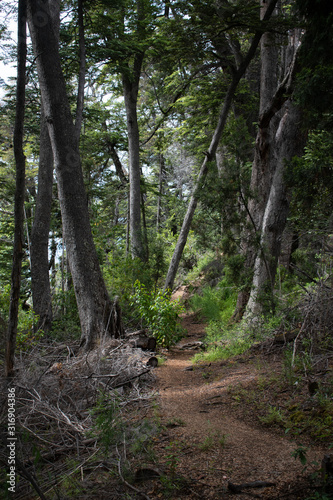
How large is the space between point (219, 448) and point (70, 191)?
16.4ft

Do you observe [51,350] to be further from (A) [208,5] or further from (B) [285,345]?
(A) [208,5]

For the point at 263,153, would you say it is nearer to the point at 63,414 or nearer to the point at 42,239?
the point at 42,239

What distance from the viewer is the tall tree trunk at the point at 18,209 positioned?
12.8ft

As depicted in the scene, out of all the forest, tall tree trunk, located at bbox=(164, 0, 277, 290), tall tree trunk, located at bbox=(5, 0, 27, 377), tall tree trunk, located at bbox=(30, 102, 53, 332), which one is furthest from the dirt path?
tall tree trunk, located at bbox=(164, 0, 277, 290)

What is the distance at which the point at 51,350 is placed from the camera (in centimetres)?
631

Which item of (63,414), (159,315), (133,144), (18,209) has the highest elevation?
(133,144)

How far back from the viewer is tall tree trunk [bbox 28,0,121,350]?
21.0 feet

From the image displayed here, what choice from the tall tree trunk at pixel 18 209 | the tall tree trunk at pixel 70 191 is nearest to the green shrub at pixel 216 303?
the tall tree trunk at pixel 70 191

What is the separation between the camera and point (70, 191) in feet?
21.4

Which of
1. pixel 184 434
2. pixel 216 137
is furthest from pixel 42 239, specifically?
pixel 184 434

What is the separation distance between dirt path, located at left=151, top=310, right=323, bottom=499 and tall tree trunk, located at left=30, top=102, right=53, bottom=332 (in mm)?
4658

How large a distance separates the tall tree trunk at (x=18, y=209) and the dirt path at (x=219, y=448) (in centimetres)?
192

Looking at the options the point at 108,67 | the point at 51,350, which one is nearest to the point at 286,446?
the point at 51,350

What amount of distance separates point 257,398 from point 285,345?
143 centimetres
